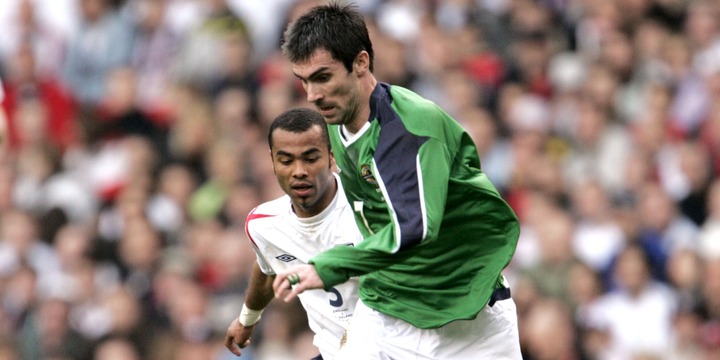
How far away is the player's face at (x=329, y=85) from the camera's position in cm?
512

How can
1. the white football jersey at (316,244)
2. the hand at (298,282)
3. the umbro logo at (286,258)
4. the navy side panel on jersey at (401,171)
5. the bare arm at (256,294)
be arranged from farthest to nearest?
the bare arm at (256,294)
the umbro logo at (286,258)
the white football jersey at (316,244)
the navy side panel on jersey at (401,171)
the hand at (298,282)

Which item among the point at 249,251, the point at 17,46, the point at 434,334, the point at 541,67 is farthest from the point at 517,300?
the point at 17,46

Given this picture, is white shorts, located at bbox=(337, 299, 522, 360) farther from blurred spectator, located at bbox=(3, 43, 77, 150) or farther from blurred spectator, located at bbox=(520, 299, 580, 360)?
blurred spectator, located at bbox=(3, 43, 77, 150)

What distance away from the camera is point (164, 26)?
13.0 m

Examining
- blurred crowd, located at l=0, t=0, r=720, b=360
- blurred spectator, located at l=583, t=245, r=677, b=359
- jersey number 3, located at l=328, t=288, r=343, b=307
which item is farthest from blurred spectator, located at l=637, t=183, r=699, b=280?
jersey number 3, located at l=328, t=288, r=343, b=307

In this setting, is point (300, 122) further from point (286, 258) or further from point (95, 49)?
point (95, 49)

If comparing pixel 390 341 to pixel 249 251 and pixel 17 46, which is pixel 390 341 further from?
pixel 17 46

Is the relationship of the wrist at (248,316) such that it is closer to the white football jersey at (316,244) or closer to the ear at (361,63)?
the white football jersey at (316,244)

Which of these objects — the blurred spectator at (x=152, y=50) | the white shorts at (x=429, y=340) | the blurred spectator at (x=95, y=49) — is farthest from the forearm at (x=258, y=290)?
the blurred spectator at (x=95, y=49)

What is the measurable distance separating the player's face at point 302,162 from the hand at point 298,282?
38.6 inches

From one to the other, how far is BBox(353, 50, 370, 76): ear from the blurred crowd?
3970 mm

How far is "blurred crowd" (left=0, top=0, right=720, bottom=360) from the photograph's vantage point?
9.65 metres

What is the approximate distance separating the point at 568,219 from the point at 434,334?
4763 mm

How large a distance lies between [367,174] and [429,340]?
0.78 m
